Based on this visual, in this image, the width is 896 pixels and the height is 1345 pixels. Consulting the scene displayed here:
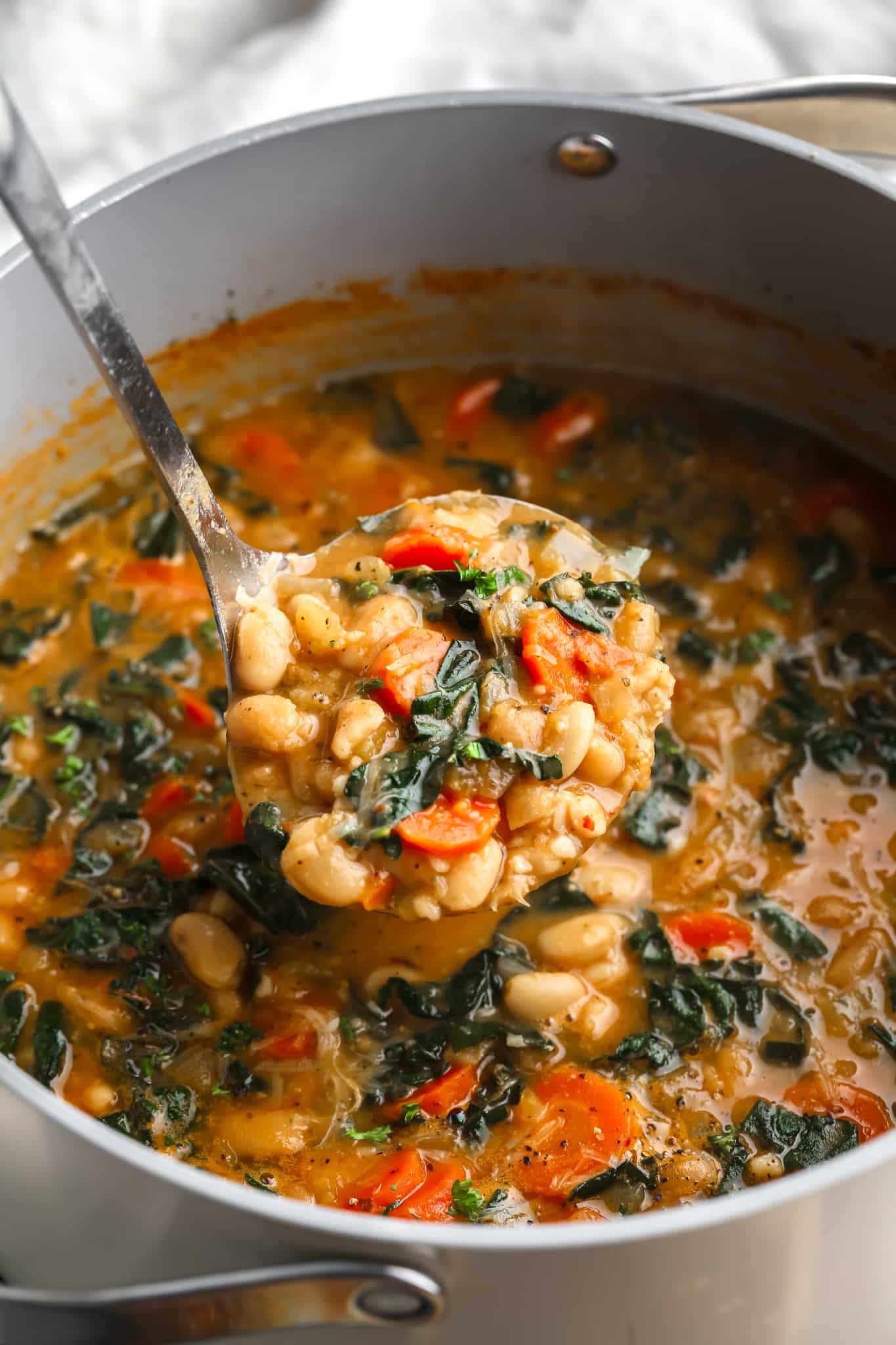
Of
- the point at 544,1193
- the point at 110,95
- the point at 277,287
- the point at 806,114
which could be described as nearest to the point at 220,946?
the point at 544,1193

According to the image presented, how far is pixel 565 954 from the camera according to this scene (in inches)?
124

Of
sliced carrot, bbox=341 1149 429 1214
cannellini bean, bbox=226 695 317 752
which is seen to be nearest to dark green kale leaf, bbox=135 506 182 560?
cannellini bean, bbox=226 695 317 752

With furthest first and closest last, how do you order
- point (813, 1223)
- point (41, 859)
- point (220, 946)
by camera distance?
point (41, 859) < point (220, 946) < point (813, 1223)

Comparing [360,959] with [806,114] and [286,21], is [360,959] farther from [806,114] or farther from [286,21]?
[286,21]

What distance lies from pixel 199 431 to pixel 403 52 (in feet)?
4.71

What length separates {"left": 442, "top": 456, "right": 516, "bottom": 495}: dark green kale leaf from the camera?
13.1 feet

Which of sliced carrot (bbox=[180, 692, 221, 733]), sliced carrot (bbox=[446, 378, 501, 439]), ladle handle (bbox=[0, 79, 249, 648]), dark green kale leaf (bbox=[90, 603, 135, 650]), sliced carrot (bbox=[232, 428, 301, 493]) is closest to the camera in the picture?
ladle handle (bbox=[0, 79, 249, 648])

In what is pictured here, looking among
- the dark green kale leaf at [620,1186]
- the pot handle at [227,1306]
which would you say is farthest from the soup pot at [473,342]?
the dark green kale leaf at [620,1186]

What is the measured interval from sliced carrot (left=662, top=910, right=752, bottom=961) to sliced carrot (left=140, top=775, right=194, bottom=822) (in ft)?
3.77

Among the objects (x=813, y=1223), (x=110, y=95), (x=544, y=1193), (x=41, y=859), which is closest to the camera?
(x=813, y=1223)

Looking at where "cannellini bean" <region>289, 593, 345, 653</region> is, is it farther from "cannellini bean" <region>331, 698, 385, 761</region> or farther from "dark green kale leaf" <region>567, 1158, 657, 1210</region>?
"dark green kale leaf" <region>567, 1158, 657, 1210</region>

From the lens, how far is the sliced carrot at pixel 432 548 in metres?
3.04

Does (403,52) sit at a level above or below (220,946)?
above

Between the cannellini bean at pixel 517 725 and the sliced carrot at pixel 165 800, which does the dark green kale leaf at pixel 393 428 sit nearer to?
the sliced carrot at pixel 165 800
